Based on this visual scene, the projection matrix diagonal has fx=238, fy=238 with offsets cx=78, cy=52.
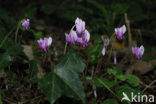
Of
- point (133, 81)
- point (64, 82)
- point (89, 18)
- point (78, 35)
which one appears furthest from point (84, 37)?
point (89, 18)

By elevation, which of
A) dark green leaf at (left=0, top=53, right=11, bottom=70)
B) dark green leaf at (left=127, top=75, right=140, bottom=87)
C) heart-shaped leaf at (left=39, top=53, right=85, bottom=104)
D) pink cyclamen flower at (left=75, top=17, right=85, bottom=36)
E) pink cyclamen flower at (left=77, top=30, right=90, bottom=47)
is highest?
pink cyclamen flower at (left=75, top=17, right=85, bottom=36)

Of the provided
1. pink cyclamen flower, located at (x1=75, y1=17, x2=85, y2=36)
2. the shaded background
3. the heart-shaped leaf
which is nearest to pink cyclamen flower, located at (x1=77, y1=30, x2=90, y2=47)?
pink cyclamen flower, located at (x1=75, y1=17, x2=85, y2=36)

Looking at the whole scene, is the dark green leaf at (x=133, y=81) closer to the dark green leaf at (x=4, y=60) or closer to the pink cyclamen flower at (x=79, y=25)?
the pink cyclamen flower at (x=79, y=25)

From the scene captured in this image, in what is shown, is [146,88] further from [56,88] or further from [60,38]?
[60,38]

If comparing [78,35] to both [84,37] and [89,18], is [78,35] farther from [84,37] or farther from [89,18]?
[89,18]

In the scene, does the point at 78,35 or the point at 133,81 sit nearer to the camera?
the point at 78,35

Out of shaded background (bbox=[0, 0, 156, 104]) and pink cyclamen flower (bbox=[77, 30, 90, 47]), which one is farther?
shaded background (bbox=[0, 0, 156, 104])

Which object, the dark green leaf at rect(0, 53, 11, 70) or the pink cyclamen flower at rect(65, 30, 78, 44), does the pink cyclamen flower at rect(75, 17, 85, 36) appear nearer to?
the pink cyclamen flower at rect(65, 30, 78, 44)

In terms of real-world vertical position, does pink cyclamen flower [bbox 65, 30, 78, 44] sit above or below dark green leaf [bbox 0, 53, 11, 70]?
above
